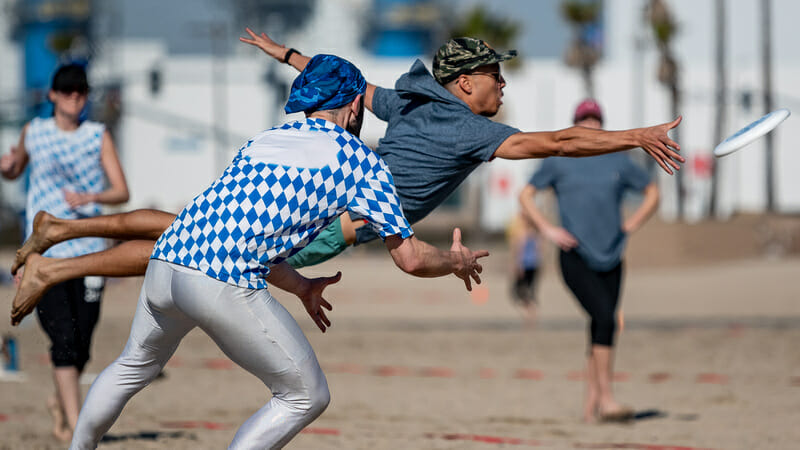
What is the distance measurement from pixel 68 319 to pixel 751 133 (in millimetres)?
3747

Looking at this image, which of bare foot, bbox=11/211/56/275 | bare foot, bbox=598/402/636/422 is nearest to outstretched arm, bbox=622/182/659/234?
bare foot, bbox=598/402/636/422

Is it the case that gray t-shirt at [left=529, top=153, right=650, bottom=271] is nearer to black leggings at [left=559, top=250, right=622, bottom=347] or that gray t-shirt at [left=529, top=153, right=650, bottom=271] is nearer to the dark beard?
black leggings at [left=559, top=250, right=622, bottom=347]

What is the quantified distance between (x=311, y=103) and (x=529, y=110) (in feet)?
159

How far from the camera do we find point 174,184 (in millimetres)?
53969

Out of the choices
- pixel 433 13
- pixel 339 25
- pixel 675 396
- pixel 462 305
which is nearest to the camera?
pixel 675 396

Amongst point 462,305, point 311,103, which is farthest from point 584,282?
point 462,305

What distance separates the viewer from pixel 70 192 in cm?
625

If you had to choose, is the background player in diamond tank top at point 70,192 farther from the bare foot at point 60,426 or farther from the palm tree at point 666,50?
the palm tree at point 666,50

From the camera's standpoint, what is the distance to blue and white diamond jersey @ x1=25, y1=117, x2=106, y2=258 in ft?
20.7

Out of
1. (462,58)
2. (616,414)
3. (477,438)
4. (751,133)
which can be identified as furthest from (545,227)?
(751,133)

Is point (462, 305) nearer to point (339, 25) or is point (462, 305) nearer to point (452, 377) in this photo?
point (452, 377)

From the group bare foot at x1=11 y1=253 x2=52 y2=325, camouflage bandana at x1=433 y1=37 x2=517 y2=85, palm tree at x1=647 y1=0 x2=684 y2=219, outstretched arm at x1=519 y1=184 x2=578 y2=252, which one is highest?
palm tree at x1=647 y1=0 x2=684 y2=219

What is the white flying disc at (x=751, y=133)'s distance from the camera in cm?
461

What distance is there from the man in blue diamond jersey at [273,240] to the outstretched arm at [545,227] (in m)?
3.13
